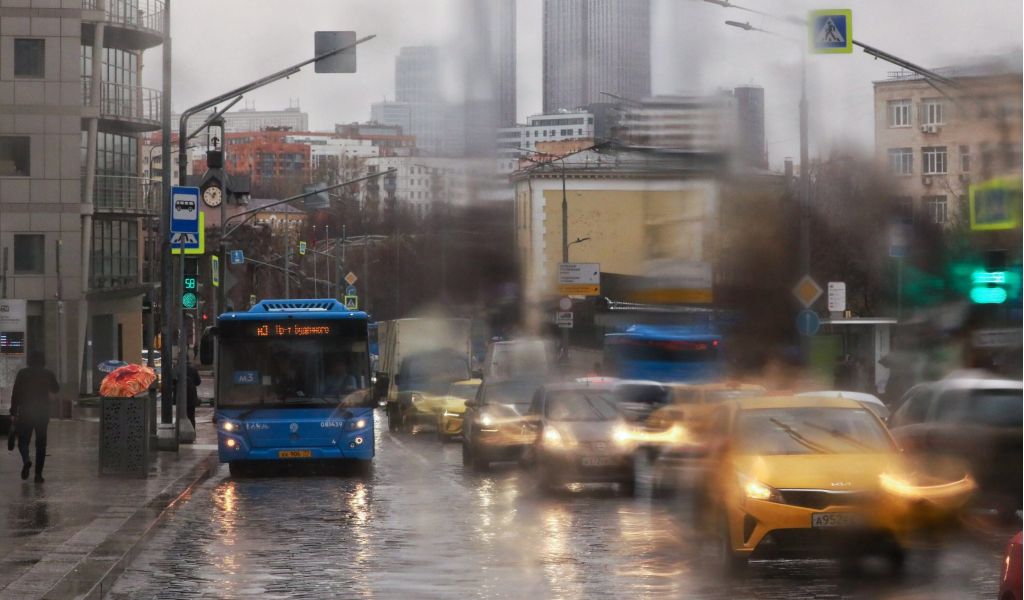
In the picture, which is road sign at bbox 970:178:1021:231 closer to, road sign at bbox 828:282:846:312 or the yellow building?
the yellow building

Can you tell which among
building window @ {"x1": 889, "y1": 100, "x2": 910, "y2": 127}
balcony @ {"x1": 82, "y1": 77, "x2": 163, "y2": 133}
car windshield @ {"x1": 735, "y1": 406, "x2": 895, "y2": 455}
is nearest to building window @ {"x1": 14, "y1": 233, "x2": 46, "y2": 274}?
balcony @ {"x1": 82, "y1": 77, "x2": 163, "y2": 133}

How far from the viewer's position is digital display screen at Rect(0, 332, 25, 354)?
43312 millimetres

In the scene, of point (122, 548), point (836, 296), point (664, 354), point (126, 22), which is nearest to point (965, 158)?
point (122, 548)

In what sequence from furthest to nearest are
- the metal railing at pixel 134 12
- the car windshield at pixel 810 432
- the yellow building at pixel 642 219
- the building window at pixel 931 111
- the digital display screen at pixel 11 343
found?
the metal railing at pixel 134 12 → the digital display screen at pixel 11 343 → the yellow building at pixel 642 219 → the building window at pixel 931 111 → the car windshield at pixel 810 432

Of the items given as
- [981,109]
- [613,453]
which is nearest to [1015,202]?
[981,109]

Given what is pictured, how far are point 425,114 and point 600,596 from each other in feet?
52.9

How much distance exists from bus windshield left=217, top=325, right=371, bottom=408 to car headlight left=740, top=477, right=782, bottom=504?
13.9 metres

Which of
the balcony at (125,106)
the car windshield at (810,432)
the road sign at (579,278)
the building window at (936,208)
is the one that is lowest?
the car windshield at (810,432)

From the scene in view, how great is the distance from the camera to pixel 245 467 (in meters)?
27.3

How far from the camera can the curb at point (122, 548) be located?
12000 millimetres

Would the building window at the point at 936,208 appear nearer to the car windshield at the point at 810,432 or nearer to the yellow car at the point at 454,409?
the car windshield at the point at 810,432

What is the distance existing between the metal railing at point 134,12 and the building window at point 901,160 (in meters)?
41.4

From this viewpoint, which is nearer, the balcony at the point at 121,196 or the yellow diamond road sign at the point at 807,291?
the yellow diamond road sign at the point at 807,291

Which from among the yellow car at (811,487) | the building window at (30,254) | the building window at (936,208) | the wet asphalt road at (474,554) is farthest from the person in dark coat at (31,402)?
the building window at (30,254)
